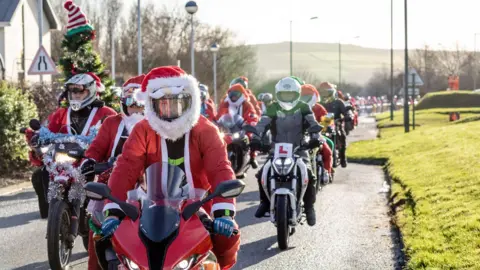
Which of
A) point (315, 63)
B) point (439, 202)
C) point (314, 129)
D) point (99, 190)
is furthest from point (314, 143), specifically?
point (315, 63)

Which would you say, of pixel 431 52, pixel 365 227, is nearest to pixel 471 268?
pixel 365 227

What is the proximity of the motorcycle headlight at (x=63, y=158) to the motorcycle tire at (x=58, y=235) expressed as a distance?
442 mm

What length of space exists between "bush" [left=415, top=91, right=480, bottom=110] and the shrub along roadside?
2102 inches

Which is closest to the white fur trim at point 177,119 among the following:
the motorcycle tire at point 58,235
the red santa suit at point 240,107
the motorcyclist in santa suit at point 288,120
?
the motorcycle tire at point 58,235

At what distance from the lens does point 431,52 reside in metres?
111

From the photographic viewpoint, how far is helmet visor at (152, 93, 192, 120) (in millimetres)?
5144

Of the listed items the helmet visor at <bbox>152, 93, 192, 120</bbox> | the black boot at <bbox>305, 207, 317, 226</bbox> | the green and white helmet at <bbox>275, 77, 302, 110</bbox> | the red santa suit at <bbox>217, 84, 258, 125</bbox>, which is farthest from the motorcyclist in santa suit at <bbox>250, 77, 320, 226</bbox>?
the red santa suit at <bbox>217, 84, 258, 125</bbox>

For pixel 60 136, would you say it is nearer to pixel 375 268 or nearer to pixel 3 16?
pixel 375 268

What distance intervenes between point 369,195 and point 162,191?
35.5 feet

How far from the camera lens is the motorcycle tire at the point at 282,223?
9.43 meters

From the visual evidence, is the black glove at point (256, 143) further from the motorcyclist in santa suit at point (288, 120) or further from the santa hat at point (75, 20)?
the santa hat at point (75, 20)

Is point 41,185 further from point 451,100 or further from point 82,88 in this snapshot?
point 451,100

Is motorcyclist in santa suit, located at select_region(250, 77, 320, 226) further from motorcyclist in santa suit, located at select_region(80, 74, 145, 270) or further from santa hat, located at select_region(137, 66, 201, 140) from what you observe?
santa hat, located at select_region(137, 66, 201, 140)

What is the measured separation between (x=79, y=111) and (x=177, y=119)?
13.3ft
